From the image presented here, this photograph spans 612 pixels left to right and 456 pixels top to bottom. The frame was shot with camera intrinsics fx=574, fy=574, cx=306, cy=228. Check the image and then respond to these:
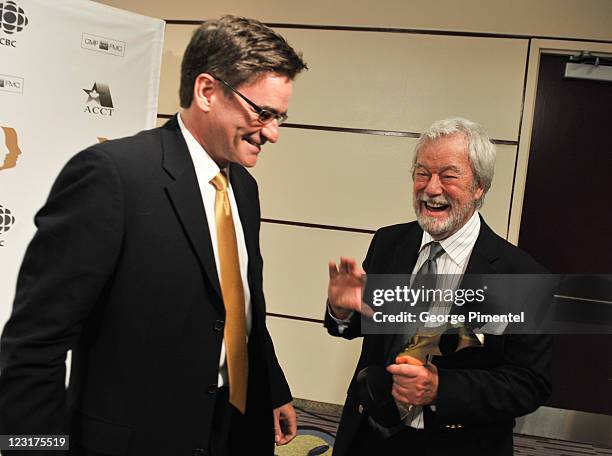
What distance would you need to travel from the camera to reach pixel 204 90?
4.45ft

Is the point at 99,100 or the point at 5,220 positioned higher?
the point at 99,100

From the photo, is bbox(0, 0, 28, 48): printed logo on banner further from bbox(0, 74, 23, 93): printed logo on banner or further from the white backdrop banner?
bbox(0, 74, 23, 93): printed logo on banner

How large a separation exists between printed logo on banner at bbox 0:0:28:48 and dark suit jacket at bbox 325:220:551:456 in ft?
6.58

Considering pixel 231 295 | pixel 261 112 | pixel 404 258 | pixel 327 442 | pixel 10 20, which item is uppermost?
pixel 10 20

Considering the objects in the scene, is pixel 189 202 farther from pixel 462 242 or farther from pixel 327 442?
pixel 327 442

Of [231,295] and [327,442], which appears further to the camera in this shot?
[327,442]

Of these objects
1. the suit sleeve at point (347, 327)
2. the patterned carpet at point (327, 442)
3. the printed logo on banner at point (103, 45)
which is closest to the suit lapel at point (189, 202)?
the suit sleeve at point (347, 327)

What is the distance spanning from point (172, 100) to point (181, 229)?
8.74 feet

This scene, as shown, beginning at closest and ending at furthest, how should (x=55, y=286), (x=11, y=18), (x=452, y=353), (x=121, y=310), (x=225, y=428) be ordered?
(x=55, y=286)
(x=121, y=310)
(x=225, y=428)
(x=452, y=353)
(x=11, y=18)

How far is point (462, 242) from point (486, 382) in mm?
405

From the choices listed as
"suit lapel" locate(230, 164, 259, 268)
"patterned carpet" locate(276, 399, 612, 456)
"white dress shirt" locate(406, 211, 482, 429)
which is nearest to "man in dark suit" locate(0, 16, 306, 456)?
"suit lapel" locate(230, 164, 259, 268)

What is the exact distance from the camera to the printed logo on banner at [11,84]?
2.62 meters

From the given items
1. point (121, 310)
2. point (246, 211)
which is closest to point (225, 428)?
point (121, 310)

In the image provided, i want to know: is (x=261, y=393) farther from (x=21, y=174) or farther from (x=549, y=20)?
(x=549, y=20)
